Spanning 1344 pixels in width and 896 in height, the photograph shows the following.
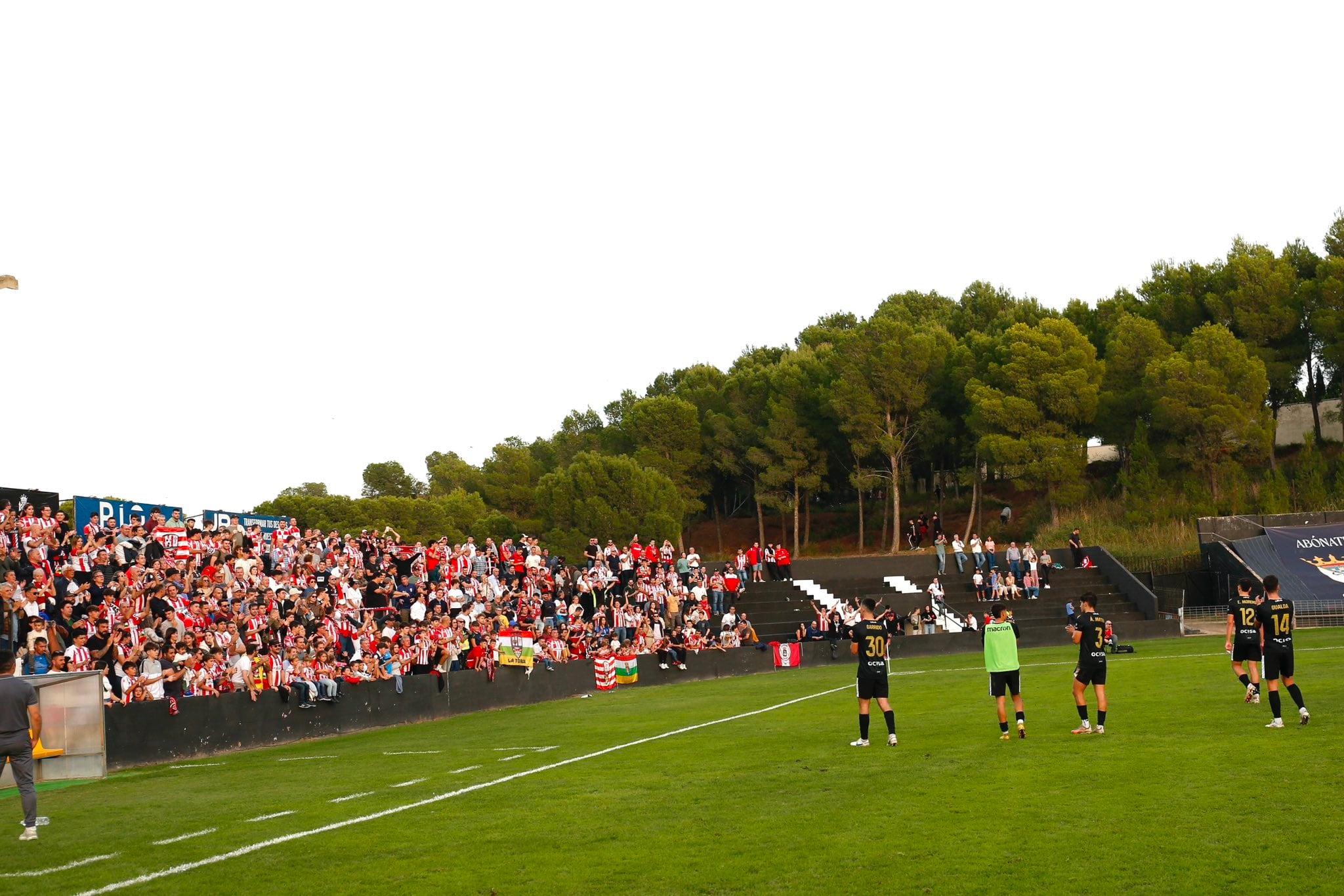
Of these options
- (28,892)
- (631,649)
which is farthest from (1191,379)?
(28,892)

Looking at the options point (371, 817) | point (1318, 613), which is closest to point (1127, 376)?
point (1318, 613)

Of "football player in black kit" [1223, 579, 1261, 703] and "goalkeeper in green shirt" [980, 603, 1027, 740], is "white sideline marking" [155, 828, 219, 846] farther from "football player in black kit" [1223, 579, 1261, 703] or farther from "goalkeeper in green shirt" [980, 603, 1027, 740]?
"football player in black kit" [1223, 579, 1261, 703]

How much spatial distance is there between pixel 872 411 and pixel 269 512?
47.0m

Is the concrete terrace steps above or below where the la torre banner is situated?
below

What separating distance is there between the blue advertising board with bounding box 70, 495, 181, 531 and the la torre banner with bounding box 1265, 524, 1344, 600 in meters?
35.5

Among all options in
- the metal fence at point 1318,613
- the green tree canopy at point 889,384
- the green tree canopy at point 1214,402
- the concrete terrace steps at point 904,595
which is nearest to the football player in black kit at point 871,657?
the concrete terrace steps at point 904,595

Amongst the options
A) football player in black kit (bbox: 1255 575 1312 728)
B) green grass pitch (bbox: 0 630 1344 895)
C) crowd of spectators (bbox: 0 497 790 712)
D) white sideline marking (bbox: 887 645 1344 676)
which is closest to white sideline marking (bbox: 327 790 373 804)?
green grass pitch (bbox: 0 630 1344 895)

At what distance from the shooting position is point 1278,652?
15.4m

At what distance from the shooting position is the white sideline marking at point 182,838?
1132cm

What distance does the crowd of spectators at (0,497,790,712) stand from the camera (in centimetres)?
1988

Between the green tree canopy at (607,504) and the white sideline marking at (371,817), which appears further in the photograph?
the green tree canopy at (607,504)

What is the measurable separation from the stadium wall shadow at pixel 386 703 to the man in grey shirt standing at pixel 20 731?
7020 millimetres

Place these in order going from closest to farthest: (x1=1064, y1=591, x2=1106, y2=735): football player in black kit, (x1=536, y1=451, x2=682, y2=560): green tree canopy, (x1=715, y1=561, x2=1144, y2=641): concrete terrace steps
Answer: (x1=1064, y1=591, x2=1106, y2=735): football player in black kit
(x1=715, y1=561, x2=1144, y2=641): concrete terrace steps
(x1=536, y1=451, x2=682, y2=560): green tree canopy

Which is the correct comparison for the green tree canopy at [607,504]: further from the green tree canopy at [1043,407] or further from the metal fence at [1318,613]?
the metal fence at [1318,613]
